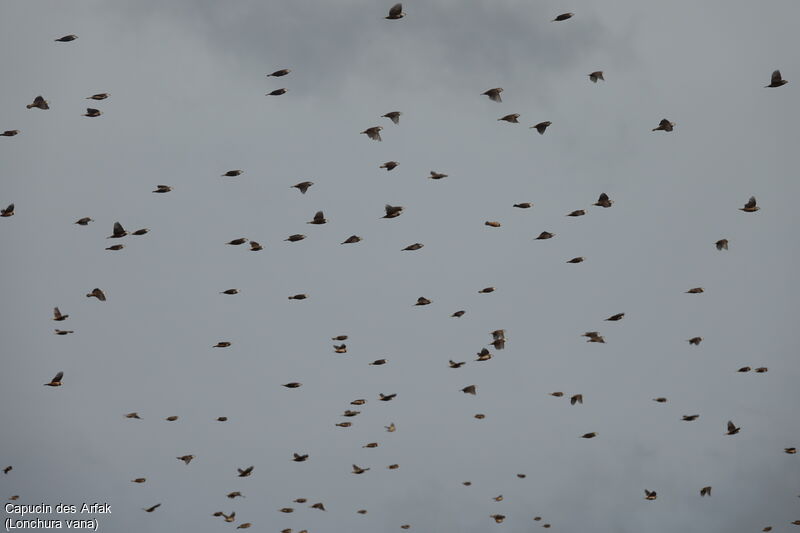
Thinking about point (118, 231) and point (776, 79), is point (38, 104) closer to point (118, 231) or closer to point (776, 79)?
point (118, 231)

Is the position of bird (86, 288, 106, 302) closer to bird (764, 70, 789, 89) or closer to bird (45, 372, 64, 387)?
bird (45, 372, 64, 387)

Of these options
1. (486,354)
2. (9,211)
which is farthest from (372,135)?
(9,211)

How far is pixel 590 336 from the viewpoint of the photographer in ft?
287

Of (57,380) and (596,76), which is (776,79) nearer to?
(596,76)

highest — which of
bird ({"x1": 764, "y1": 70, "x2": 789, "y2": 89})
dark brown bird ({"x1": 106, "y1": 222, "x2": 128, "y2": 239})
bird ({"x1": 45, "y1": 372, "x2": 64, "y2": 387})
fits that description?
bird ({"x1": 764, "y1": 70, "x2": 789, "y2": 89})

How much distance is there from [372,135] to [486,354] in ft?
53.1

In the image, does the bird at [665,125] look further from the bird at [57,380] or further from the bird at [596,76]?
the bird at [57,380]

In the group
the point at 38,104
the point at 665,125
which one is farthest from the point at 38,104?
the point at 665,125

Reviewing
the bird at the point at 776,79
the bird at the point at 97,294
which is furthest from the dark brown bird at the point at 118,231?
the bird at the point at 776,79

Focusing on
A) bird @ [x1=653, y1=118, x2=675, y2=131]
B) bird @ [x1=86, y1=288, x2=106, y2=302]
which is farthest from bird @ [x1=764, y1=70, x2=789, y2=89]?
bird @ [x1=86, y1=288, x2=106, y2=302]

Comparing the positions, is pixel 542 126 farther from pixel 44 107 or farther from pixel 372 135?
pixel 44 107

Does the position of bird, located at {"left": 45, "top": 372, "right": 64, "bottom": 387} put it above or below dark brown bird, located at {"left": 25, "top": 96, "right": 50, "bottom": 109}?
below

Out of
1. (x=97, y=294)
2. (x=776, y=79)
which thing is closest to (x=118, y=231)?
(x=97, y=294)

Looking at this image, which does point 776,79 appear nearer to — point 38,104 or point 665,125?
point 665,125
